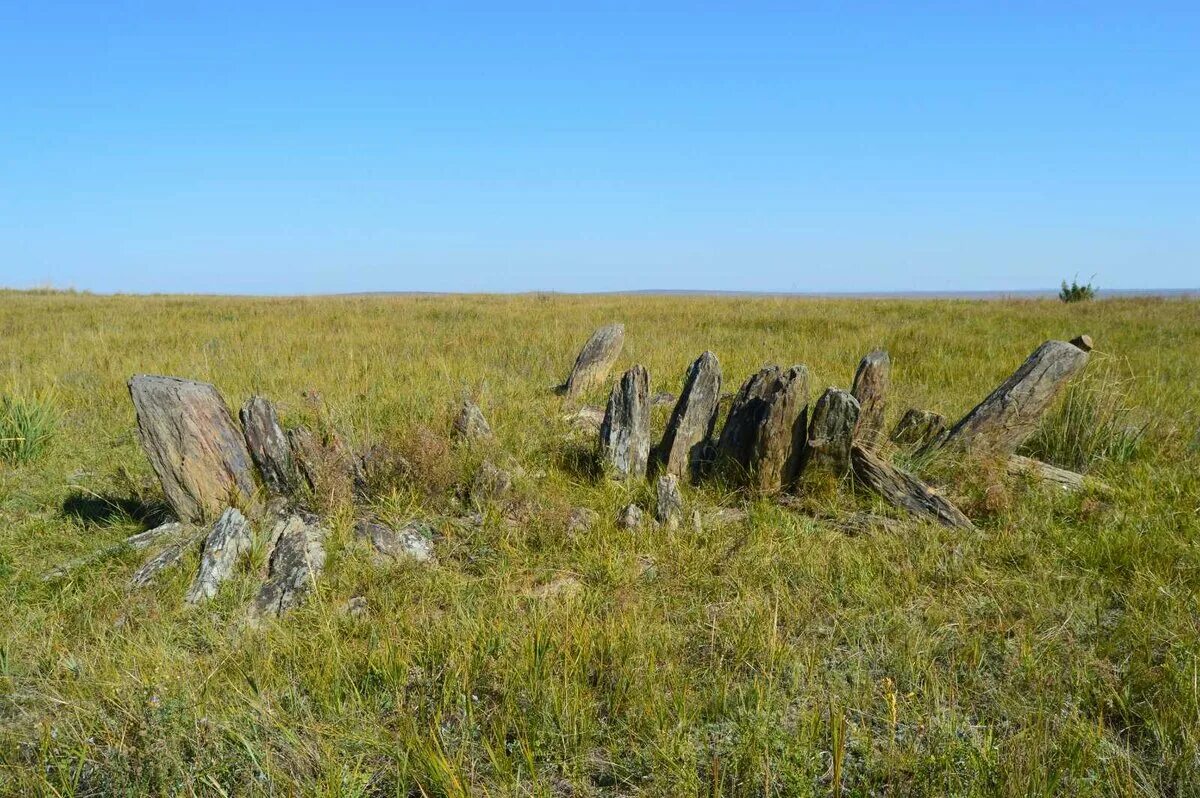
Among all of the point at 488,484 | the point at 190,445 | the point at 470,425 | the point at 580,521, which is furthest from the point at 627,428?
the point at 190,445

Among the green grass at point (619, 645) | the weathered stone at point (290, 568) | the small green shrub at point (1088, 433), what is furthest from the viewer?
the small green shrub at point (1088, 433)

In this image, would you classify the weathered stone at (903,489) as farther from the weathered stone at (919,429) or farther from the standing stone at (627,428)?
the standing stone at (627,428)

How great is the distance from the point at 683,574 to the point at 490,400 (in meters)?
3.40

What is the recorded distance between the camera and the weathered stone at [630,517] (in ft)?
14.3

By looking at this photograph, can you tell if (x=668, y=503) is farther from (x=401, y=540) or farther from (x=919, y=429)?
(x=919, y=429)

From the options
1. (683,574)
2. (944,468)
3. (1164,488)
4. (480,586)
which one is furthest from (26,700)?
(1164,488)

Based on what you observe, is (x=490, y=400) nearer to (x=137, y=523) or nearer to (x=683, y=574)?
(x=137, y=523)

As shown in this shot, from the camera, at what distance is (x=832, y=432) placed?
184 inches

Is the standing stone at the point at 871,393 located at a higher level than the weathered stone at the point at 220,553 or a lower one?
higher

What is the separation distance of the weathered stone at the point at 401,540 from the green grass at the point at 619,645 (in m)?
0.09

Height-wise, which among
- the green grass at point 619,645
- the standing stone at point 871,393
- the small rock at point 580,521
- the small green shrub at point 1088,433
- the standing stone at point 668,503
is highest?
the standing stone at point 871,393

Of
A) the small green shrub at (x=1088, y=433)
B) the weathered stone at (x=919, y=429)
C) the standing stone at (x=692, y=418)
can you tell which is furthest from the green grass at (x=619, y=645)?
the weathered stone at (x=919, y=429)

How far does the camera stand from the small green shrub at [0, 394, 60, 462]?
5.59 meters

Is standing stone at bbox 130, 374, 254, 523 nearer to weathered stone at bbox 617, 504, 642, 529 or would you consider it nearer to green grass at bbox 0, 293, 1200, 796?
green grass at bbox 0, 293, 1200, 796
